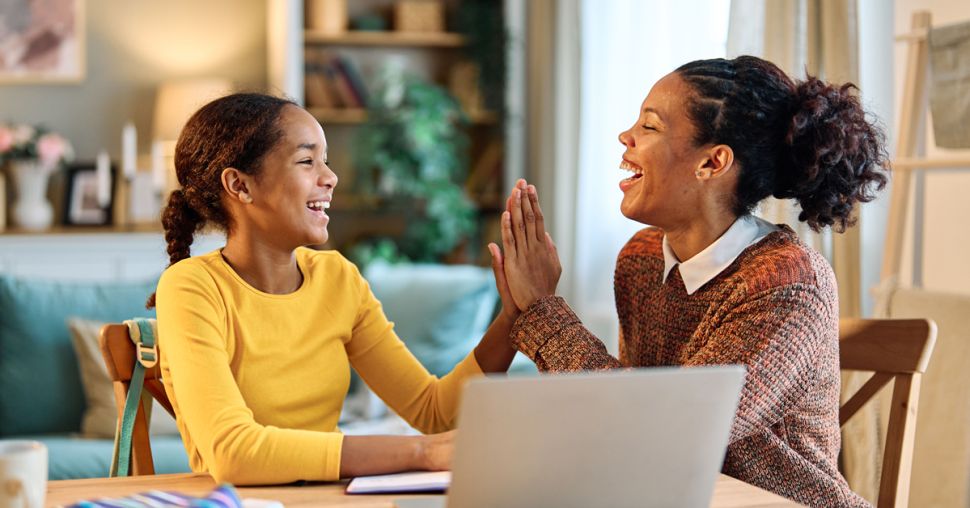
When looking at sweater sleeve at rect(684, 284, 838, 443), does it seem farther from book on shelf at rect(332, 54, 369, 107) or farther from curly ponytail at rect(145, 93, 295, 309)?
book on shelf at rect(332, 54, 369, 107)

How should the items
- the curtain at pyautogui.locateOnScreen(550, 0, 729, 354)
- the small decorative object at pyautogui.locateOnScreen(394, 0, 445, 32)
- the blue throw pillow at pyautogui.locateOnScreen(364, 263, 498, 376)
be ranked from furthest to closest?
the small decorative object at pyautogui.locateOnScreen(394, 0, 445, 32), the curtain at pyautogui.locateOnScreen(550, 0, 729, 354), the blue throw pillow at pyautogui.locateOnScreen(364, 263, 498, 376)

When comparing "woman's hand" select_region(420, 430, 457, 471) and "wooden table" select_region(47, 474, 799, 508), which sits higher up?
"woman's hand" select_region(420, 430, 457, 471)

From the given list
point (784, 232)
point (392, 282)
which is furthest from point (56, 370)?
point (784, 232)

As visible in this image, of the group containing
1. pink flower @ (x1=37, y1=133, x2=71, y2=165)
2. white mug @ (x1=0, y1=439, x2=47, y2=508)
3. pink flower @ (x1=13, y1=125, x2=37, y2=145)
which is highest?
pink flower @ (x1=13, y1=125, x2=37, y2=145)

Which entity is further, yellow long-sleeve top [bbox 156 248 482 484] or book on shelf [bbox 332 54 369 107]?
book on shelf [bbox 332 54 369 107]

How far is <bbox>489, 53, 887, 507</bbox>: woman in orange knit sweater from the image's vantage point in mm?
1449

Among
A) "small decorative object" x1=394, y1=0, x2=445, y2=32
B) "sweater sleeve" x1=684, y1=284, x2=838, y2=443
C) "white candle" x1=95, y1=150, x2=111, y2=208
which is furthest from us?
"small decorative object" x1=394, y1=0, x2=445, y2=32

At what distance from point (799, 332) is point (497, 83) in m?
3.40

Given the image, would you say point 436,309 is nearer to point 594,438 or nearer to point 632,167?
point 632,167

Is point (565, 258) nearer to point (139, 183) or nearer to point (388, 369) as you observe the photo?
point (139, 183)

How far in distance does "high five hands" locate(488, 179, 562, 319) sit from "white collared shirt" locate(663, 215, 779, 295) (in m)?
0.20

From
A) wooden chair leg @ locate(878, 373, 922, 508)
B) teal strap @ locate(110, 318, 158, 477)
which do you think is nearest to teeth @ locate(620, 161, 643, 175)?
wooden chair leg @ locate(878, 373, 922, 508)

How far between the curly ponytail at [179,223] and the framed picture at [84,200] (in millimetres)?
3314

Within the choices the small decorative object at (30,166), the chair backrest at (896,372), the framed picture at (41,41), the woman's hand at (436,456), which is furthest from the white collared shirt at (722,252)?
the framed picture at (41,41)
